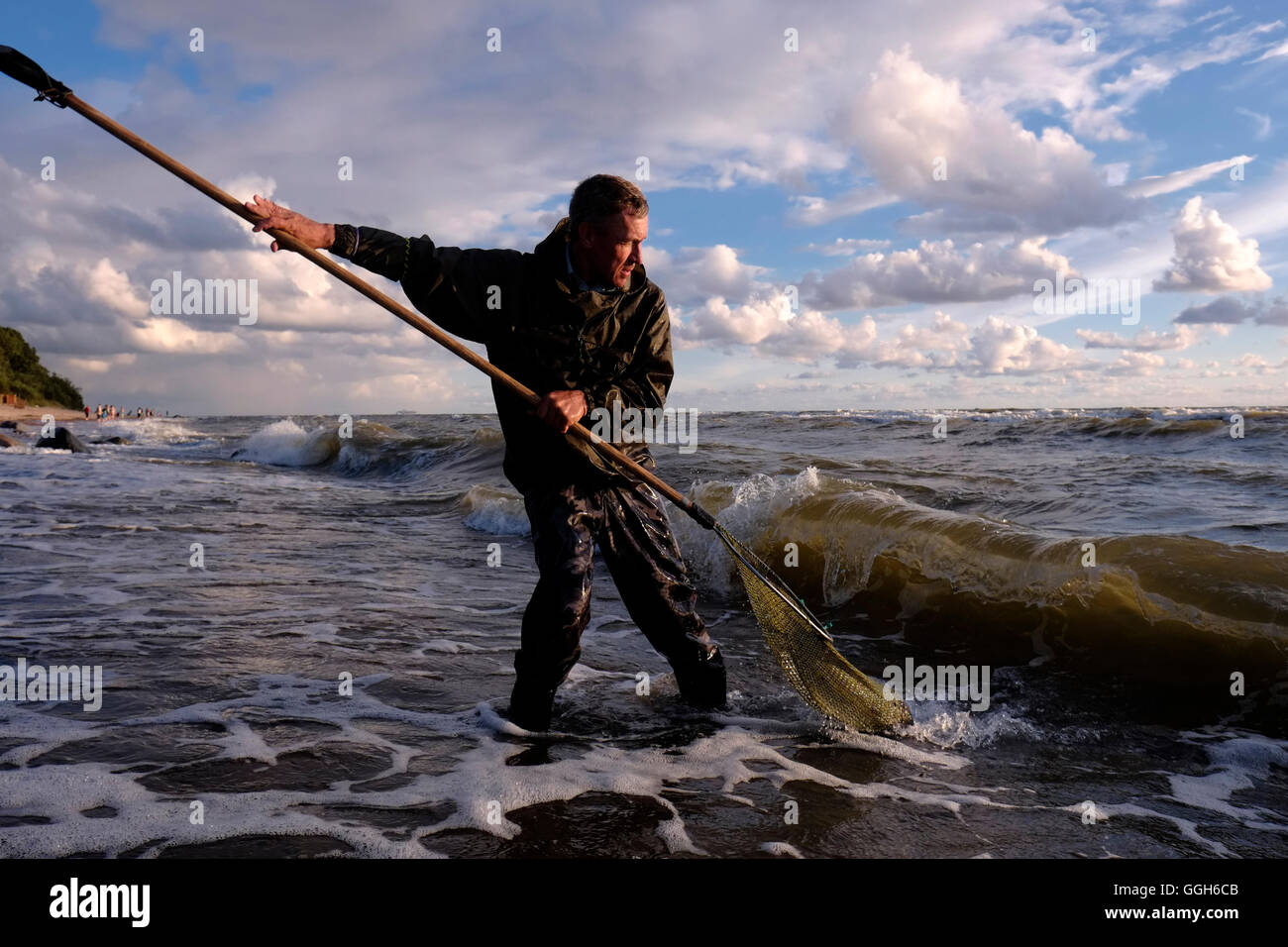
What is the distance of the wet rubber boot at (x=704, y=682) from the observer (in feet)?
13.8

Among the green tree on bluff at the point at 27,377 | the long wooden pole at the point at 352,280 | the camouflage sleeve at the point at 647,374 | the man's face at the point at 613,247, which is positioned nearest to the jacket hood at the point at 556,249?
the man's face at the point at 613,247

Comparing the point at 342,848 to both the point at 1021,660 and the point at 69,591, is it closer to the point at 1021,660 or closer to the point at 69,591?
the point at 1021,660

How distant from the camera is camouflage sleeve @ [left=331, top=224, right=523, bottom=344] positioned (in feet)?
11.4

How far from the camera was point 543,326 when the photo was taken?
144 inches

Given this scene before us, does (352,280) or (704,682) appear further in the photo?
(704,682)

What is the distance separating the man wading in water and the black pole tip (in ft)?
3.38

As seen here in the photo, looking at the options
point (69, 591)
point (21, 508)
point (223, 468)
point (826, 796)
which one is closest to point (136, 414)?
point (223, 468)

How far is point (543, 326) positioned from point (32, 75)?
6.79 ft

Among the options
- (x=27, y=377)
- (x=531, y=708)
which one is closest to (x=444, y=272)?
(x=531, y=708)

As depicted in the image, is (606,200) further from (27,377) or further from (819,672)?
(27,377)

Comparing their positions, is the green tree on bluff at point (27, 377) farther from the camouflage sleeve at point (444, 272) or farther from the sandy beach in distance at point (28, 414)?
the camouflage sleeve at point (444, 272)

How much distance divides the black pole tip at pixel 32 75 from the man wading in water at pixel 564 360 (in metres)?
1.03

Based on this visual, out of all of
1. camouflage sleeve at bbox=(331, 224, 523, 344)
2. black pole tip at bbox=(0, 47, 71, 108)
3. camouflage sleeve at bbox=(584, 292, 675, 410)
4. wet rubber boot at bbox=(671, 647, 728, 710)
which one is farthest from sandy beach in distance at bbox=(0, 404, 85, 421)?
camouflage sleeve at bbox=(584, 292, 675, 410)
